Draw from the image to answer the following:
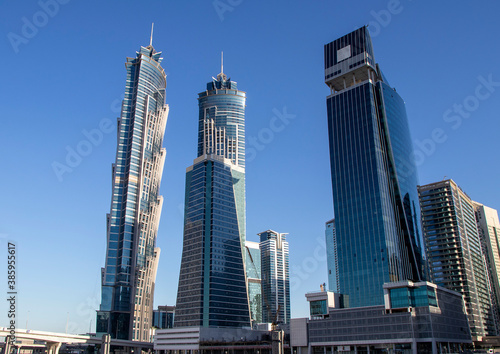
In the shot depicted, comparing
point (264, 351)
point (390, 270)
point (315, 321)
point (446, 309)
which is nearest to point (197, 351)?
point (264, 351)

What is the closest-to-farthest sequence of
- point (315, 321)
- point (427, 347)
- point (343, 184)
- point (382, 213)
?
1. point (427, 347)
2. point (315, 321)
3. point (382, 213)
4. point (343, 184)

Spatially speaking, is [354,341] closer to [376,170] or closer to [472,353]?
[472,353]

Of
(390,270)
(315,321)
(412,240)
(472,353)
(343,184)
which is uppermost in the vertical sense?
(343,184)

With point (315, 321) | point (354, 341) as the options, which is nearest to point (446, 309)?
point (354, 341)

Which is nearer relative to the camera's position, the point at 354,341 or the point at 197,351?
the point at 354,341

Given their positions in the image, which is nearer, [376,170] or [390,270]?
[390,270]

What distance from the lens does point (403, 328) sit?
5748 inches

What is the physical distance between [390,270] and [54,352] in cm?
14551

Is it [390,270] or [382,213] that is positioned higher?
[382,213]

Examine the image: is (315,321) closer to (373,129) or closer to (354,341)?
(354,341)

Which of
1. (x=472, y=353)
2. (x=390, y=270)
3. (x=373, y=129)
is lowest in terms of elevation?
(x=472, y=353)

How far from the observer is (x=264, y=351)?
18450cm

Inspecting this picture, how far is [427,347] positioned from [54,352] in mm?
150892

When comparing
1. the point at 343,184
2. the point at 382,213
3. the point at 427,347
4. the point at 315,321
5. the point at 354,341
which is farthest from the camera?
the point at 343,184
